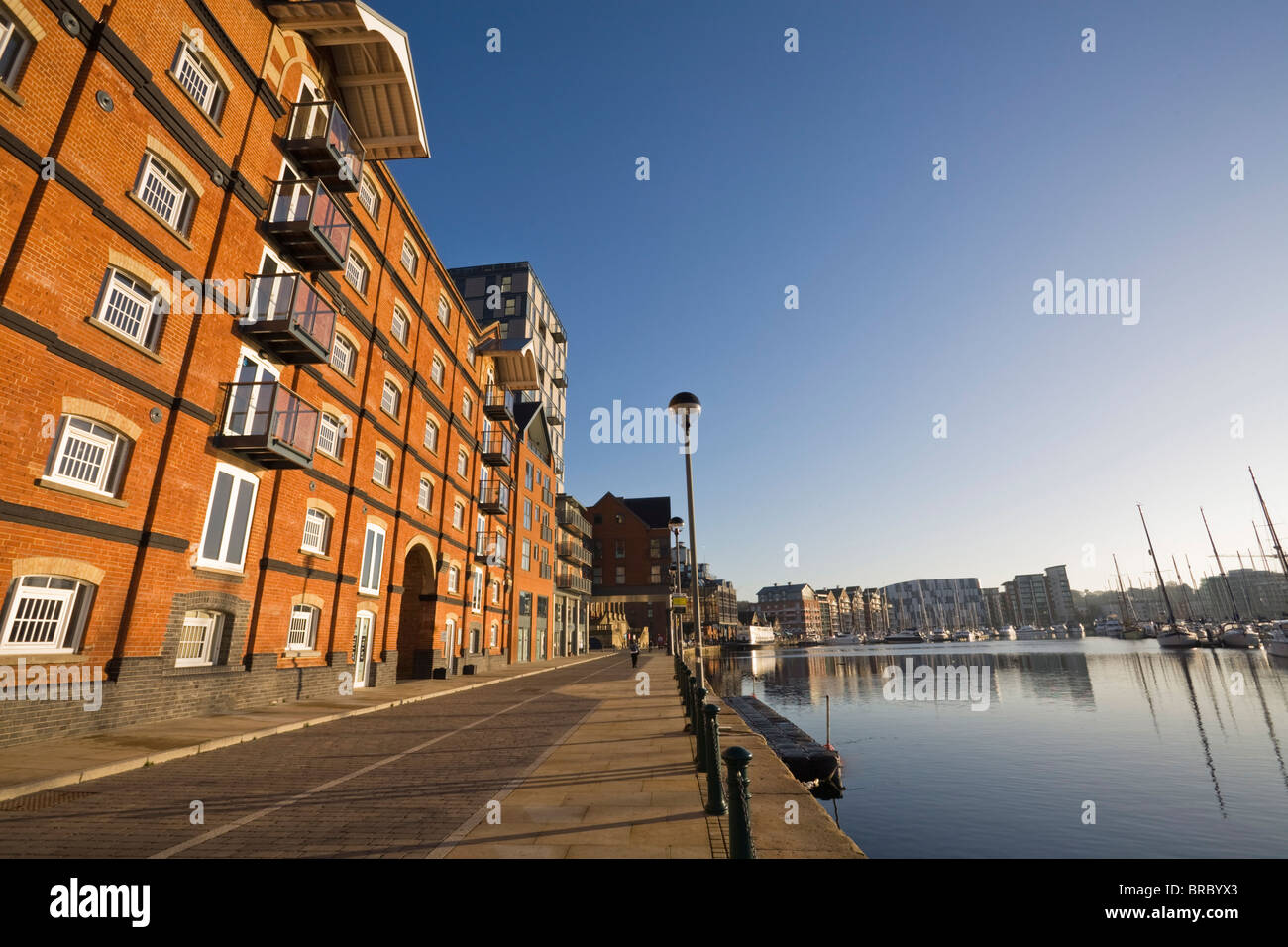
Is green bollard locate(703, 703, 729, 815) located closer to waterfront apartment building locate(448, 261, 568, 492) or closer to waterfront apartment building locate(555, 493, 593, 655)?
waterfront apartment building locate(555, 493, 593, 655)

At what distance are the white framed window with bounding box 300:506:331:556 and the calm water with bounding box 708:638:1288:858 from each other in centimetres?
1548

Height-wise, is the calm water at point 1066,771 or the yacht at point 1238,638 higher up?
the yacht at point 1238,638

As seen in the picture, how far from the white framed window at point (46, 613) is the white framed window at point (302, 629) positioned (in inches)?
225

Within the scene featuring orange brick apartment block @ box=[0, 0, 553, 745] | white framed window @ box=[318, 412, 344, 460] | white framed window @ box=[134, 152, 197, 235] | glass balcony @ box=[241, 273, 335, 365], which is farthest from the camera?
white framed window @ box=[318, 412, 344, 460]

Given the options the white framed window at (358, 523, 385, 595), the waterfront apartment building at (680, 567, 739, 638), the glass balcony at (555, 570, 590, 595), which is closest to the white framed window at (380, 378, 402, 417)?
the white framed window at (358, 523, 385, 595)

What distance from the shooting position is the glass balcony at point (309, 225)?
14.9 metres

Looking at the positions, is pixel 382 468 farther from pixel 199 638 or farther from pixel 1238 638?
pixel 1238 638

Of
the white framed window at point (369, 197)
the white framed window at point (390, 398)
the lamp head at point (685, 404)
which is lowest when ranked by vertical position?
the lamp head at point (685, 404)

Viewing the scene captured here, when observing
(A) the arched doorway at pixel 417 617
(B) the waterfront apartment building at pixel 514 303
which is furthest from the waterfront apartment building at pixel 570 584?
(A) the arched doorway at pixel 417 617

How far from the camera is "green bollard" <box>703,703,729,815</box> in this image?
6.25 meters

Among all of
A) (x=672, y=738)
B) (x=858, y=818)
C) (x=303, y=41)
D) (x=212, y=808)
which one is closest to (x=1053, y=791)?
(x=858, y=818)

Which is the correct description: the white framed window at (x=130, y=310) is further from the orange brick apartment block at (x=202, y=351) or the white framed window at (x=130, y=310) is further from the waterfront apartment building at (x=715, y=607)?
the waterfront apartment building at (x=715, y=607)

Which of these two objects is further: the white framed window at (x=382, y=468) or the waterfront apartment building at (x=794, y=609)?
the waterfront apartment building at (x=794, y=609)

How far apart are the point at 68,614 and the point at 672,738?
1070 centimetres
